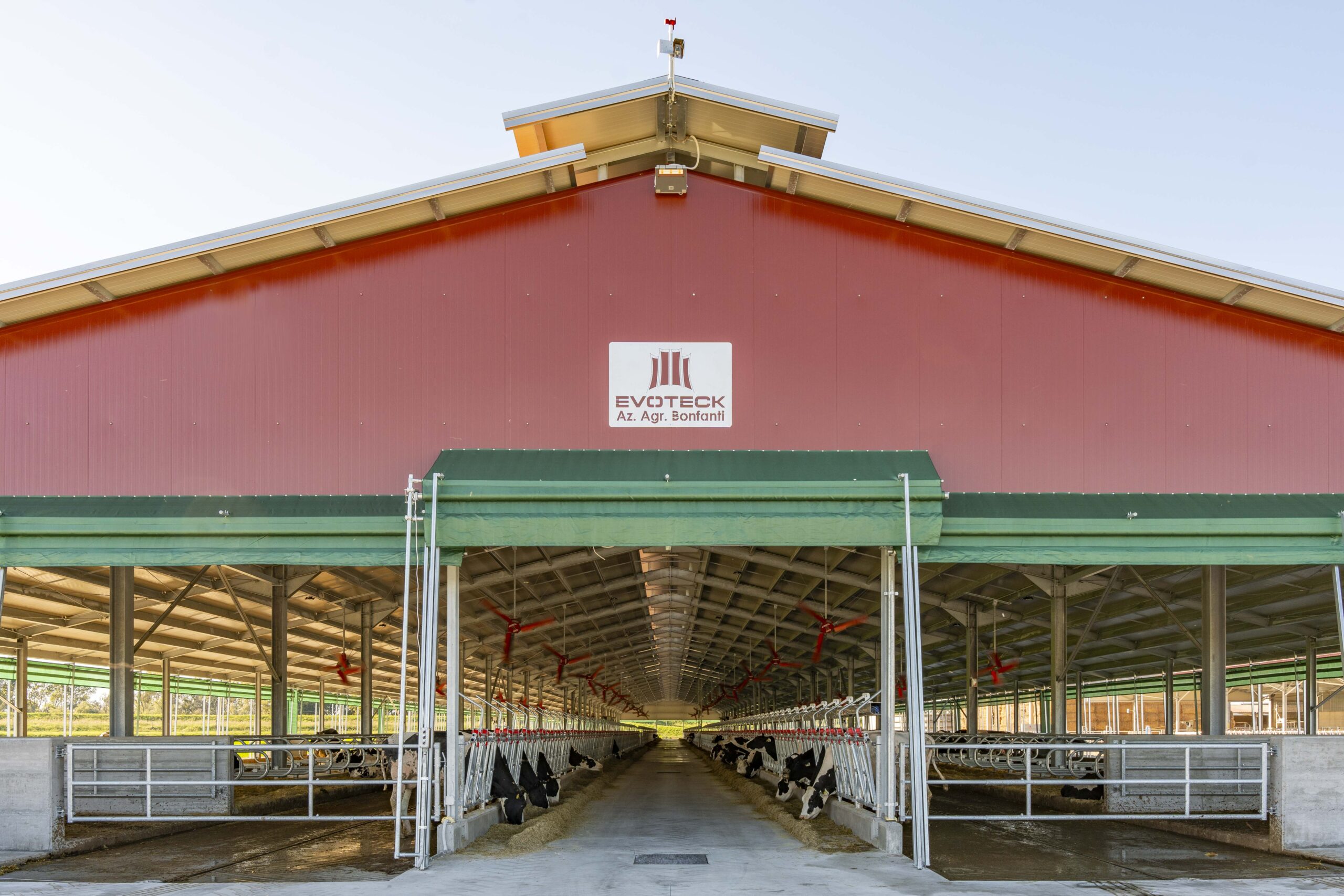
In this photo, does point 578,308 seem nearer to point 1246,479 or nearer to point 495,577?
point 1246,479

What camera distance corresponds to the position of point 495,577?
81.2 ft

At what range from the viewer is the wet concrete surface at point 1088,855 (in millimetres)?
12227

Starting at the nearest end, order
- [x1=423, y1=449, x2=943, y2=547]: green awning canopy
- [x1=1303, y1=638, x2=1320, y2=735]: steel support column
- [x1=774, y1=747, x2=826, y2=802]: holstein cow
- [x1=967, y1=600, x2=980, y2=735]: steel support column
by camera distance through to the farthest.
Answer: [x1=423, y1=449, x2=943, y2=547]: green awning canopy, [x1=774, y1=747, x2=826, y2=802]: holstein cow, [x1=1303, y1=638, x2=1320, y2=735]: steel support column, [x1=967, y1=600, x2=980, y2=735]: steel support column

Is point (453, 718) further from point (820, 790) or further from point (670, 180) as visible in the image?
point (820, 790)

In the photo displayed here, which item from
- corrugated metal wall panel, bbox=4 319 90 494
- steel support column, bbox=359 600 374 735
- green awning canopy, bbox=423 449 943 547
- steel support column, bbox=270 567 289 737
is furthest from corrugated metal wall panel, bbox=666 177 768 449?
steel support column, bbox=359 600 374 735

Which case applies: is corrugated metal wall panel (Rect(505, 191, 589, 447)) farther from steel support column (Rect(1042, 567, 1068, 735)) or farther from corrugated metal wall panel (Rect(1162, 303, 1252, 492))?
steel support column (Rect(1042, 567, 1068, 735))

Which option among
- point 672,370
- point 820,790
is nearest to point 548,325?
point 672,370

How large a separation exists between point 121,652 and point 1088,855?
13838 millimetres

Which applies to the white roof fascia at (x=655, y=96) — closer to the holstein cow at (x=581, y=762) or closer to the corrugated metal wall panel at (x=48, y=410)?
the corrugated metal wall panel at (x=48, y=410)

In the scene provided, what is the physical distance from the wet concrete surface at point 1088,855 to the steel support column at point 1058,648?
147 inches

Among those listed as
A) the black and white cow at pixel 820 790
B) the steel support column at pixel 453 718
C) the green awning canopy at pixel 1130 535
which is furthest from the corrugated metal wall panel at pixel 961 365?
the black and white cow at pixel 820 790

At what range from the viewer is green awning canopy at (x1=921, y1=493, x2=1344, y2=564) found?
44.5 feet

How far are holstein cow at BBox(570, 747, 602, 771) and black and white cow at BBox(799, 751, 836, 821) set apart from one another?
43.5 feet

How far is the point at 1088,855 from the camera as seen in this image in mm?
14188
